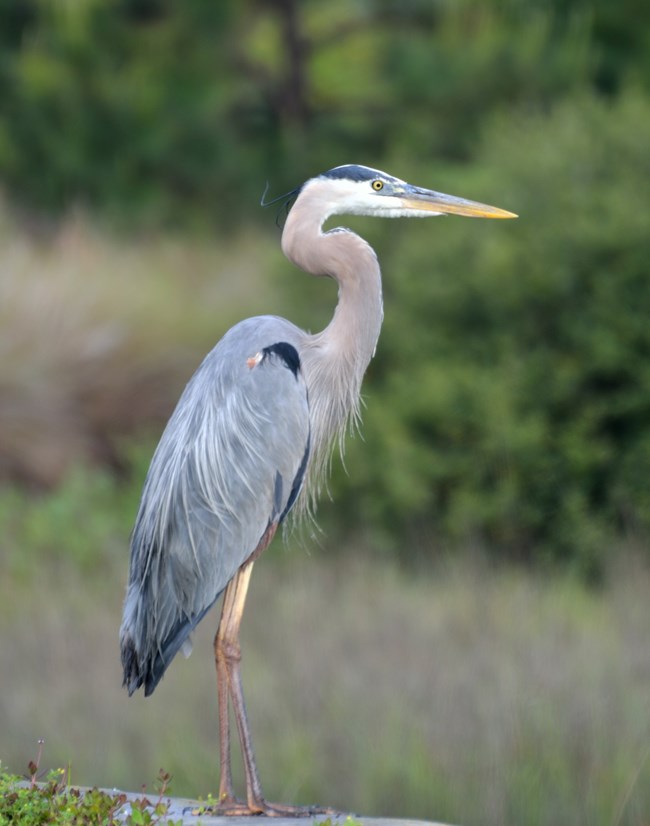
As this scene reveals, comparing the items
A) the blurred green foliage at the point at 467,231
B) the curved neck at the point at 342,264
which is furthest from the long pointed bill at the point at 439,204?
the blurred green foliage at the point at 467,231

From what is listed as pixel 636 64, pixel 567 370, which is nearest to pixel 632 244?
pixel 567 370

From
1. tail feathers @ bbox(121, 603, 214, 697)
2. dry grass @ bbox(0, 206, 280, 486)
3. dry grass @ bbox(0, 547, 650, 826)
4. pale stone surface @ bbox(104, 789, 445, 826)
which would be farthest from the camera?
dry grass @ bbox(0, 206, 280, 486)

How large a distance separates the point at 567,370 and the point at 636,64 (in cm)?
780

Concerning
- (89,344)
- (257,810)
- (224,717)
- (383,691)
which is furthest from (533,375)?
(257,810)

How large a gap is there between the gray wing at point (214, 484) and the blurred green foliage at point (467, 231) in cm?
326

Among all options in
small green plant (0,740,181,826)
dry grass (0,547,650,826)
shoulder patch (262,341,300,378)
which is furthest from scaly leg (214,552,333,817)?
dry grass (0,547,650,826)

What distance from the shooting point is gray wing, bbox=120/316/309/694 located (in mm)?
4320

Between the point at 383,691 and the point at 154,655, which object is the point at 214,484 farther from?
the point at 383,691

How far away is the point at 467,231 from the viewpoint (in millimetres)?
8883

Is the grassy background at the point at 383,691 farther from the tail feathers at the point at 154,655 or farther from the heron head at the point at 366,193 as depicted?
the heron head at the point at 366,193

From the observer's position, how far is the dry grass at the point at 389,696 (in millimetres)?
5129

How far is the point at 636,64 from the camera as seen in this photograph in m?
15.1

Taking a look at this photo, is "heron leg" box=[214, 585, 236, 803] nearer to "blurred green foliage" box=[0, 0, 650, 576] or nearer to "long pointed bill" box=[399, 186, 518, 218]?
"long pointed bill" box=[399, 186, 518, 218]

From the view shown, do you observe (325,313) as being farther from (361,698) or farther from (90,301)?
(361,698)
